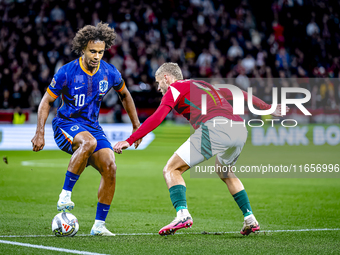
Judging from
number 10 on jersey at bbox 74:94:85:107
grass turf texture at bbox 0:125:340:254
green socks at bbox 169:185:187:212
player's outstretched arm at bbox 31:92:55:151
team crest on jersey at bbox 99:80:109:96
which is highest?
team crest on jersey at bbox 99:80:109:96

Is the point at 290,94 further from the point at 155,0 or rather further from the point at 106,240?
the point at 106,240

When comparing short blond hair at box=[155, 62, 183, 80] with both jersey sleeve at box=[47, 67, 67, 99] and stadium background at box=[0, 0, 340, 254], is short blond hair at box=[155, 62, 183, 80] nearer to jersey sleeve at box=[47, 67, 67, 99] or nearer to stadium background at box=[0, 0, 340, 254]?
jersey sleeve at box=[47, 67, 67, 99]

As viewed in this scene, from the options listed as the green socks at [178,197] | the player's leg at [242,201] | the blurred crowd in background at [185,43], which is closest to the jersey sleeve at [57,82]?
the green socks at [178,197]

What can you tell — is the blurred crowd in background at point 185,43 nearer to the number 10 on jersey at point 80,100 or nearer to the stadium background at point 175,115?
the stadium background at point 175,115

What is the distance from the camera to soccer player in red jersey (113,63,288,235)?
5555 mm

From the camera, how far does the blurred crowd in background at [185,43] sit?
62.2ft

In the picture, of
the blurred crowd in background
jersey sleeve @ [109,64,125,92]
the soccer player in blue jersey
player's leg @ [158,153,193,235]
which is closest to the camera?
player's leg @ [158,153,193,235]

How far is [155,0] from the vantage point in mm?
23672

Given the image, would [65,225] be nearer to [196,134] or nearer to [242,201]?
[196,134]

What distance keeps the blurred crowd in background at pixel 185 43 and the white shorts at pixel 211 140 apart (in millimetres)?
12151

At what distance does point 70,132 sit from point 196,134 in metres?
1.42

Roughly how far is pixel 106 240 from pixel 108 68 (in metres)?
2.04

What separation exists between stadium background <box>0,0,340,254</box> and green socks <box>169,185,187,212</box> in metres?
0.38

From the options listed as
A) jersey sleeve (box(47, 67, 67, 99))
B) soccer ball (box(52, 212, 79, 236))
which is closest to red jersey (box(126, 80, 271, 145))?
jersey sleeve (box(47, 67, 67, 99))
